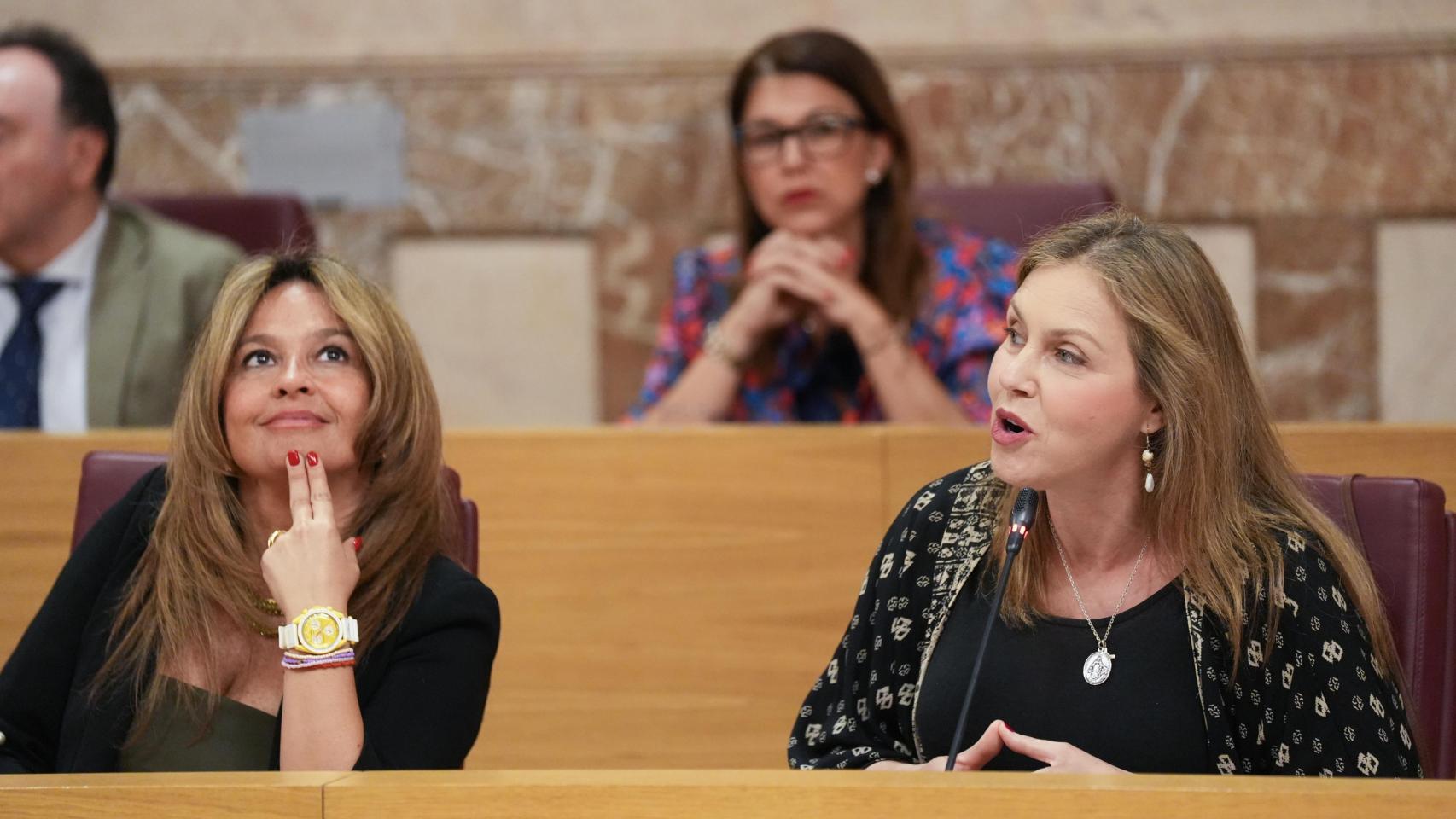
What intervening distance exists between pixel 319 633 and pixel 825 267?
4.52ft

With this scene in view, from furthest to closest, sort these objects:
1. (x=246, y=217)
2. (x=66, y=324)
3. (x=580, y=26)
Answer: (x=580, y=26), (x=246, y=217), (x=66, y=324)

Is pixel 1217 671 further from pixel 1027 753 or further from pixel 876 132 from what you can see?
pixel 876 132

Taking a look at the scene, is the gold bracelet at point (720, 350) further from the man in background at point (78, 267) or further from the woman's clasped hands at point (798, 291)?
the man in background at point (78, 267)

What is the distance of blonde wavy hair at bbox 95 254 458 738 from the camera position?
5.68ft

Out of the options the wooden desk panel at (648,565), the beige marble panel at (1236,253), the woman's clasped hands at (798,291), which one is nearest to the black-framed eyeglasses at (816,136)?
the woman's clasped hands at (798,291)

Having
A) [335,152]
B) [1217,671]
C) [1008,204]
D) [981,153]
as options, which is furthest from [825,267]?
[335,152]

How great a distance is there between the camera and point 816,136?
286 cm

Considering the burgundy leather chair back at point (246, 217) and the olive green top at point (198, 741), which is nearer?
the olive green top at point (198, 741)

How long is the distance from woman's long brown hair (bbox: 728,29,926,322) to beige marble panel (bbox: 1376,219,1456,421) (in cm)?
138

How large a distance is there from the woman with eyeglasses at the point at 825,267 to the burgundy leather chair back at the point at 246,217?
834 millimetres

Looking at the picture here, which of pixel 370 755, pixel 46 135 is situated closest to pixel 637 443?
pixel 370 755

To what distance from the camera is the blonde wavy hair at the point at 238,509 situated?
1.73 m

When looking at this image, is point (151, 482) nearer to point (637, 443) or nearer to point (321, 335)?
A: point (321, 335)

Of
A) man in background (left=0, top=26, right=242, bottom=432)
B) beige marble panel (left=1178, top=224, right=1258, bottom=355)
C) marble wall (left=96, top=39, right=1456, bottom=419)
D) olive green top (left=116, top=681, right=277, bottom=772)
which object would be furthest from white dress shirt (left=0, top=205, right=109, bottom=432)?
beige marble panel (left=1178, top=224, right=1258, bottom=355)
